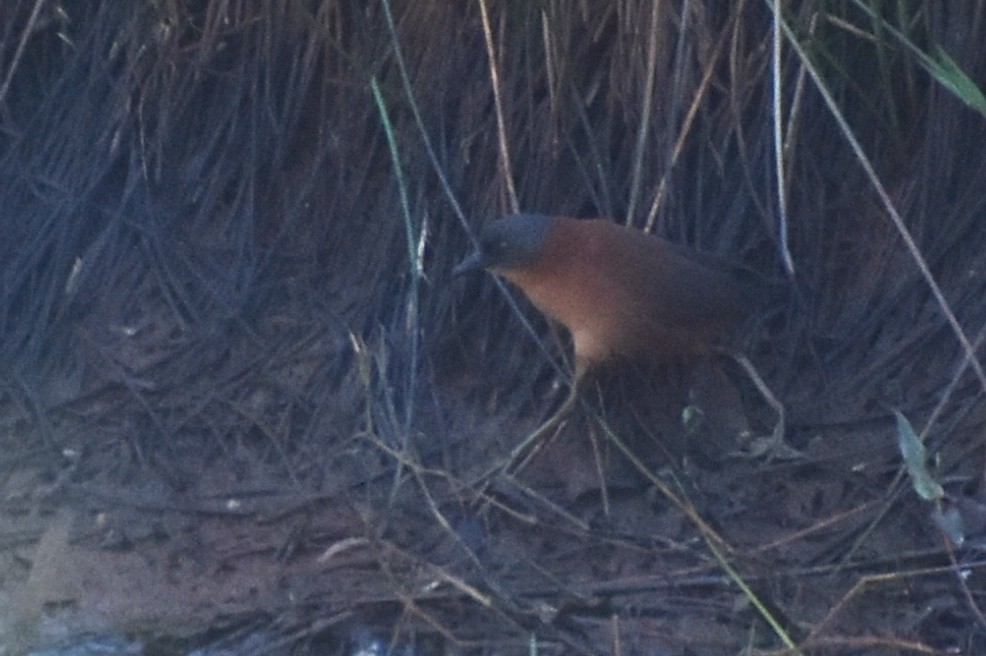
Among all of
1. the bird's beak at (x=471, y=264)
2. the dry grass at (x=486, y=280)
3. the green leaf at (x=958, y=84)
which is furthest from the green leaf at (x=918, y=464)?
the bird's beak at (x=471, y=264)

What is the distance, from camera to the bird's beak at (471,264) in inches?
153

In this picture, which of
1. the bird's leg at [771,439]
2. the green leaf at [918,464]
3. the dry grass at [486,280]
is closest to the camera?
the green leaf at [918,464]

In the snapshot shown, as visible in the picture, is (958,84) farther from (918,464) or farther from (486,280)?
(486,280)

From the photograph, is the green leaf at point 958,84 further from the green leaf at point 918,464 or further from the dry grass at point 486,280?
the green leaf at point 918,464

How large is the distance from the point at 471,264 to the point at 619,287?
367mm

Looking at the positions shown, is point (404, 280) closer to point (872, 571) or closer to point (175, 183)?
point (175, 183)

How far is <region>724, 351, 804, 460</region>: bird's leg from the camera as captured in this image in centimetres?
360

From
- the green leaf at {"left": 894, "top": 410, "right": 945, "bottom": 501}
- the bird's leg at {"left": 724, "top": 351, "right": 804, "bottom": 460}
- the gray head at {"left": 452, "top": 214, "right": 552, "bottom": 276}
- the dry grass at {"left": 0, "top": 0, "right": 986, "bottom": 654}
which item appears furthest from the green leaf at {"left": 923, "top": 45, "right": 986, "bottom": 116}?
the gray head at {"left": 452, "top": 214, "right": 552, "bottom": 276}

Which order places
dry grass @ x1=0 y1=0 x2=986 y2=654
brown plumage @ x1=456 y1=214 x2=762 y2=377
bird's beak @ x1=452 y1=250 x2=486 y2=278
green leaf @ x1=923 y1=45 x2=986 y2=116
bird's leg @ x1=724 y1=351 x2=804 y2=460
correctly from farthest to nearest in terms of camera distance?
bird's beak @ x1=452 y1=250 x2=486 y2=278 → brown plumage @ x1=456 y1=214 x2=762 y2=377 → bird's leg @ x1=724 y1=351 x2=804 y2=460 → dry grass @ x1=0 y1=0 x2=986 y2=654 → green leaf @ x1=923 y1=45 x2=986 y2=116

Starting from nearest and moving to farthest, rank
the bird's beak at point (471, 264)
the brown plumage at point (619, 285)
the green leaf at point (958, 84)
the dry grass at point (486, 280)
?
the green leaf at point (958, 84), the dry grass at point (486, 280), the brown plumage at point (619, 285), the bird's beak at point (471, 264)

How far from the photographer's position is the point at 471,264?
392 cm

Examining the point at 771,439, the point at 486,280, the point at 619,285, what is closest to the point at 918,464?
the point at 771,439

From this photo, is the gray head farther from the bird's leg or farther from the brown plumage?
the bird's leg

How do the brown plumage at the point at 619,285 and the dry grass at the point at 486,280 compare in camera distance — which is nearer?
the dry grass at the point at 486,280
